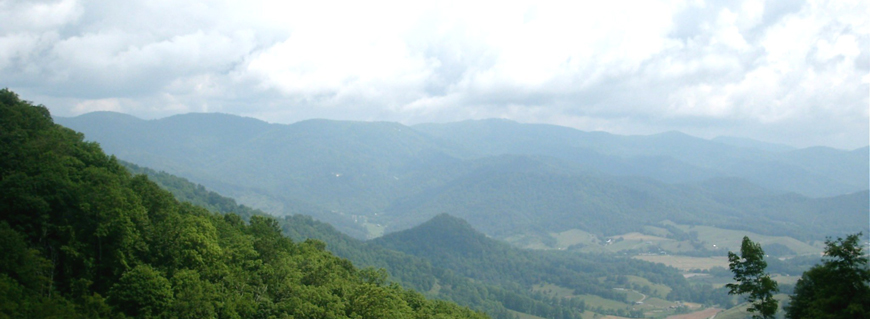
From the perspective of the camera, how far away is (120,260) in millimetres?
40812

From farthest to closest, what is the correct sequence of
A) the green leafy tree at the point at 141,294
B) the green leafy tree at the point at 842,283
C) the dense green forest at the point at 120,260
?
1. the green leafy tree at the point at 141,294
2. the dense green forest at the point at 120,260
3. the green leafy tree at the point at 842,283

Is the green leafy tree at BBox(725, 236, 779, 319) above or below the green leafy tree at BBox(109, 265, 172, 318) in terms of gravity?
above

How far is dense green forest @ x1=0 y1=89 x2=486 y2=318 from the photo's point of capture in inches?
1394

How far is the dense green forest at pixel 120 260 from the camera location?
35.4 meters

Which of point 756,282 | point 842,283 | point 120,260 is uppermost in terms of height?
point 842,283

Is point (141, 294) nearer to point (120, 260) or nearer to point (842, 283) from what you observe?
point (120, 260)

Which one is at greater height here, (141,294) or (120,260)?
(120,260)

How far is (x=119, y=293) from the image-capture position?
3647cm

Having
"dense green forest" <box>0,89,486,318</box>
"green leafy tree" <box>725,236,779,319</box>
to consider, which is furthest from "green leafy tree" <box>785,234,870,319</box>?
"dense green forest" <box>0,89,486,318</box>

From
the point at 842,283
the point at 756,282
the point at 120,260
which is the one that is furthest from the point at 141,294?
the point at 842,283

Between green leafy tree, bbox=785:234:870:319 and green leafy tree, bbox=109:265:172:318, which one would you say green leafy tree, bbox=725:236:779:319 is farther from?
green leafy tree, bbox=109:265:172:318

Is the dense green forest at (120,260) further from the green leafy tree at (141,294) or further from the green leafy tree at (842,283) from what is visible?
the green leafy tree at (842,283)

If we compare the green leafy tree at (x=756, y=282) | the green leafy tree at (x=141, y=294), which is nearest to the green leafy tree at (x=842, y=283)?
the green leafy tree at (x=756, y=282)

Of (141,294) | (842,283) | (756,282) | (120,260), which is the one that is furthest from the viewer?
(120,260)
